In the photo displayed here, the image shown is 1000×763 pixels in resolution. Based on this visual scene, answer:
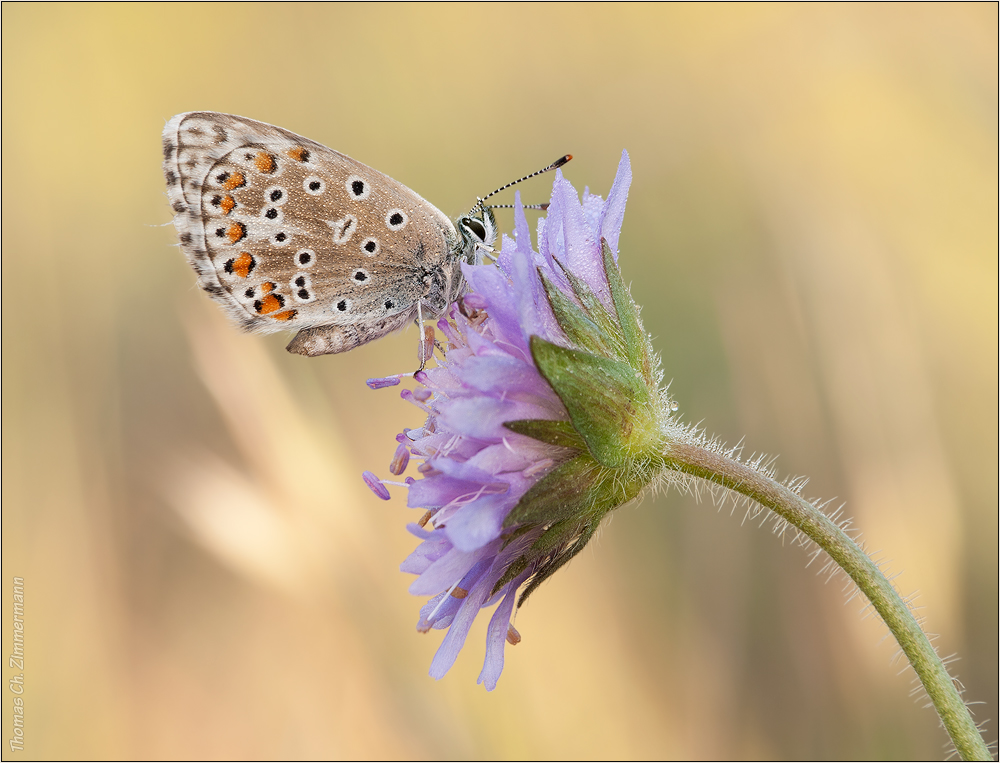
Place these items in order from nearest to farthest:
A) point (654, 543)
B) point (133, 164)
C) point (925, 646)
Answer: point (925, 646)
point (654, 543)
point (133, 164)

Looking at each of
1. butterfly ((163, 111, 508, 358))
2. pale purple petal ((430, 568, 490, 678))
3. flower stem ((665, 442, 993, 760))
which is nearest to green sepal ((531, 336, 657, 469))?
flower stem ((665, 442, 993, 760))

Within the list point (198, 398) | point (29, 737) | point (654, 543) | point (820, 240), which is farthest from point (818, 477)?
point (29, 737)

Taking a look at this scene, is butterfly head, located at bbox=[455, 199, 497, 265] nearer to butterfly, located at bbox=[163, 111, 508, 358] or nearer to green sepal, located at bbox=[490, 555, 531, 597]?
butterfly, located at bbox=[163, 111, 508, 358]

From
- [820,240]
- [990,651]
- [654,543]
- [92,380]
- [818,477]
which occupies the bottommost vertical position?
[92,380]

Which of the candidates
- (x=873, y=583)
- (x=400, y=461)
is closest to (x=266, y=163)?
(x=400, y=461)

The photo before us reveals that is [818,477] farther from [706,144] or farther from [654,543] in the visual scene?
[706,144]

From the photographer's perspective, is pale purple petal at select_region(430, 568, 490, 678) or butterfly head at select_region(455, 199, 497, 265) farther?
butterfly head at select_region(455, 199, 497, 265)

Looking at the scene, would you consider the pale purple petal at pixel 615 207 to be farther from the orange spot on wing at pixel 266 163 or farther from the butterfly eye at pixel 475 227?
the orange spot on wing at pixel 266 163
